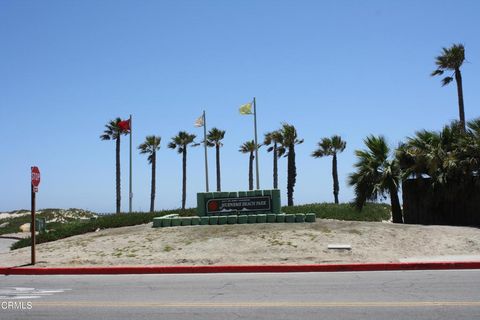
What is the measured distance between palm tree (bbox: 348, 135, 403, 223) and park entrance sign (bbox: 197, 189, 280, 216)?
3640mm

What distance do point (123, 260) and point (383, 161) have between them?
12.4m

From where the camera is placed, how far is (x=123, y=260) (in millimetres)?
15922

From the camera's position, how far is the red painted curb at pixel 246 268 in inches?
527

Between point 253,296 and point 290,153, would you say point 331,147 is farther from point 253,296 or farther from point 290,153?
point 253,296

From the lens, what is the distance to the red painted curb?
13.4 metres

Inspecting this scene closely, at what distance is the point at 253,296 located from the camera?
969 centimetres

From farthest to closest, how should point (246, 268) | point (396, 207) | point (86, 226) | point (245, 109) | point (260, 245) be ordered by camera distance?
point (245, 109), point (86, 226), point (396, 207), point (260, 245), point (246, 268)

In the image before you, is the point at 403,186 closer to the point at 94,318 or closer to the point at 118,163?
the point at 94,318

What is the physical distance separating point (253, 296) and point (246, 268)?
4.37 meters

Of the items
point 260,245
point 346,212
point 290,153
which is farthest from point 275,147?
point 260,245

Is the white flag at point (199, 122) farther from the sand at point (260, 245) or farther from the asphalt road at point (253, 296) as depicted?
the asphalt road at point (253, 296)

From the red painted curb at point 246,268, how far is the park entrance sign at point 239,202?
799 centimetres

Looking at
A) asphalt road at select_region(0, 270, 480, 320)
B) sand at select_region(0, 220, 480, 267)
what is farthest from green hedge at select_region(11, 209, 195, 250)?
asphalt road at select_region(0, 270, 480, 320)

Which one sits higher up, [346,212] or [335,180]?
[335,180]
